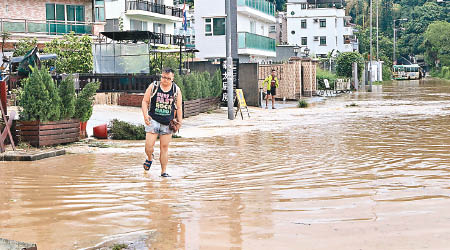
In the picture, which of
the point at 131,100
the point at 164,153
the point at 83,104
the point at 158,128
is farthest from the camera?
the point at 131,100

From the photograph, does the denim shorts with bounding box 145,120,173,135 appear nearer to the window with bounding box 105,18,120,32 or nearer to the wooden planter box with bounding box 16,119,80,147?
the wooden planter box with bounding box 16,119,80,147

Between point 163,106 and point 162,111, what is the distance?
9 cm

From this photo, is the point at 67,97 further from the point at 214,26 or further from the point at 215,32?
the point at 214,26

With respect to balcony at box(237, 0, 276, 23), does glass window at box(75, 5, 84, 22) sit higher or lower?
lower

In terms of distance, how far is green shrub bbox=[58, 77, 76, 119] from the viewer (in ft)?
48.1

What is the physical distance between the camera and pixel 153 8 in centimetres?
5641

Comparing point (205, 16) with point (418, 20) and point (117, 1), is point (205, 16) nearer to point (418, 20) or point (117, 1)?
point (117, 1)

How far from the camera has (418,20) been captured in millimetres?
120875

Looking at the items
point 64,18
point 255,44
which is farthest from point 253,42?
point 64,18

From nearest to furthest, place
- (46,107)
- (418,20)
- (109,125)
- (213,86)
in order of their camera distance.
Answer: (46,107), (109,125), (213,86), (418,20)

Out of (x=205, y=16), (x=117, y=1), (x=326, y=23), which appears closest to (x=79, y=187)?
(x=205, y=16)

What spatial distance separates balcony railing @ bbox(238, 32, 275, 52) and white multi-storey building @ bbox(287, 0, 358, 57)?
30662mm

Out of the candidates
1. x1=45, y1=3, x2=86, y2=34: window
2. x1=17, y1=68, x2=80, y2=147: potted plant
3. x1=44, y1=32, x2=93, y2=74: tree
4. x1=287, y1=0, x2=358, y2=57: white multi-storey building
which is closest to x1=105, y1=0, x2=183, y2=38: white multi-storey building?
x1=45, y1=3, x2=86, y2=34: window

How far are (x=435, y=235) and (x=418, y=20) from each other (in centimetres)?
12044
